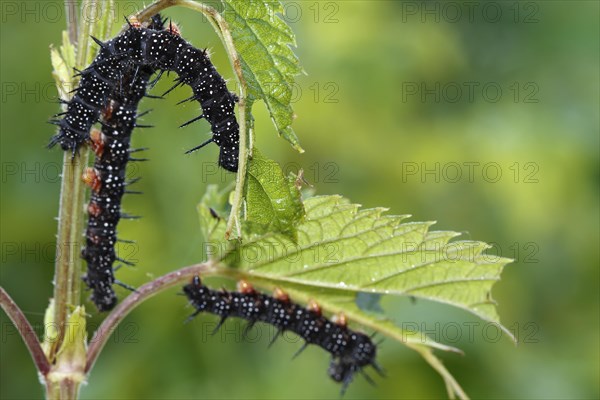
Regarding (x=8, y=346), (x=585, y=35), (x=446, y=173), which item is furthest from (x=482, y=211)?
(x=8, y=346)

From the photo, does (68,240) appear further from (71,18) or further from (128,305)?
(71,18)

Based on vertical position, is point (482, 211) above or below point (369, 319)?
above

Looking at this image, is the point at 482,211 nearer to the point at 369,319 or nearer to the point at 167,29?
the point at 369,319

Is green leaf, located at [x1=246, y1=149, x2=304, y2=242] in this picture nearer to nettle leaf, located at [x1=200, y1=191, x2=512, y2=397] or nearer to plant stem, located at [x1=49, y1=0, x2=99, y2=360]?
nettle leaf, located at [x1=200, y1=191, x2=512, y2=397]

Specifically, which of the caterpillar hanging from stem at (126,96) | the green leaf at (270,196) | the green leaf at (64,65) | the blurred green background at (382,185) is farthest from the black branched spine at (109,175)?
the blurred green background at (382,185)

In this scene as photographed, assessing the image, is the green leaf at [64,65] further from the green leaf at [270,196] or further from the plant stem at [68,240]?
the green leaf at [270,196]

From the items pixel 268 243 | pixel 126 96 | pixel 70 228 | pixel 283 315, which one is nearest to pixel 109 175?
Result: pixel 126 96
